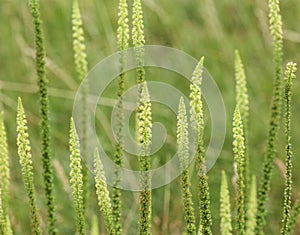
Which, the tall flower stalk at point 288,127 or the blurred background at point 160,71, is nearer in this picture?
the tall flower stalk at point 288,127

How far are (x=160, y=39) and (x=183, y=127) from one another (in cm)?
276

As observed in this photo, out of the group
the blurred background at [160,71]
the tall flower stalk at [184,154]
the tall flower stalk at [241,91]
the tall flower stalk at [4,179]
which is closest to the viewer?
the tall flower stalk at [184,154]

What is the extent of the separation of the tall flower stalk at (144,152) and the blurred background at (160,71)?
125 centimetres

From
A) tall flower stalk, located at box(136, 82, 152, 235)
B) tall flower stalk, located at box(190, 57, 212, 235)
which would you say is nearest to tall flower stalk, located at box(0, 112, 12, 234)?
tall flower stalk, located at box(136, 82, 152, 235)

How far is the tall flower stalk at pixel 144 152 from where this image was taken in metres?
1.49

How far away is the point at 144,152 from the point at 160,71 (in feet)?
7.96

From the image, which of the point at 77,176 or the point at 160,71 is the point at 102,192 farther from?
the point at 160,71

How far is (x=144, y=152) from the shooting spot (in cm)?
152

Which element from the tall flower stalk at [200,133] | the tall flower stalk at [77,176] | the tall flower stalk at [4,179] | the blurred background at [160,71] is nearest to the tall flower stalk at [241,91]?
the tall flower stalk at [200,133]

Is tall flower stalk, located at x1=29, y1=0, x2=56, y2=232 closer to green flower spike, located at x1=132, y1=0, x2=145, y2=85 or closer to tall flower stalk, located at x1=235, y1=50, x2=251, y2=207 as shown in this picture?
green flower spike, located at x1=132, y1=0, x2=145, y2=85

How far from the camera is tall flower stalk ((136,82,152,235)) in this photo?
1.49 metres

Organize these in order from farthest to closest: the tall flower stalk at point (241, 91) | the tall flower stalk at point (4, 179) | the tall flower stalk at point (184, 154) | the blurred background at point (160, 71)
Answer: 1. the blurred background at point (160, 71)
2. the tall flower stalk at point (241, 91)
3. the tall flower stalk at point (4, 179)
4. the tall flower stalk at point (184, 154)

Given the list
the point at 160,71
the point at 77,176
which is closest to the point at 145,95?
the point at 77,176

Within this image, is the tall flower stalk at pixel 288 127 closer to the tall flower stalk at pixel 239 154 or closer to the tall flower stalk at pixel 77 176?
the tall flower stalk at pixel 239 154
